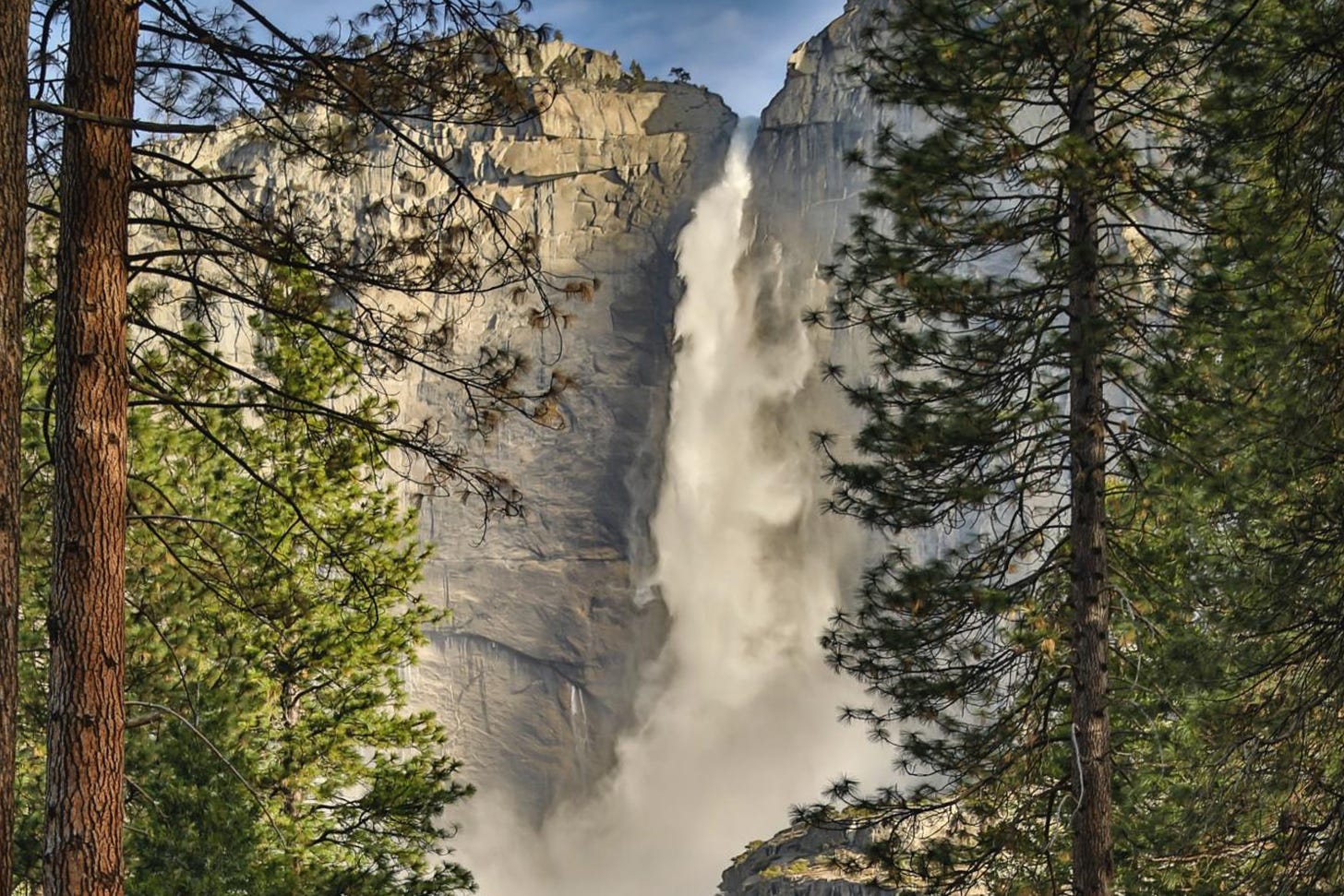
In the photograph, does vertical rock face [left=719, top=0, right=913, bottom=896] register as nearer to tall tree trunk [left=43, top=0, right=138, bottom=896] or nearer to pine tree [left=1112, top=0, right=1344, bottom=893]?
pine tree [left=1112, top=0, right=1344, bottom=893]

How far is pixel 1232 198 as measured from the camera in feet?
23.8

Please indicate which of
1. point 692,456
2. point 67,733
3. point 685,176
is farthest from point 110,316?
point 685,176

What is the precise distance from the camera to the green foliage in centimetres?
836

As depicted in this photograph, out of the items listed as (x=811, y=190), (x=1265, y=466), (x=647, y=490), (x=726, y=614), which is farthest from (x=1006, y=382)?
(x=647, y=490)

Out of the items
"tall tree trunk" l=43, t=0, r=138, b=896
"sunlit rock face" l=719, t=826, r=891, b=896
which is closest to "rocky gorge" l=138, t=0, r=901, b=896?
"sunlit rock face" l=719, t=826, r=891, b=896

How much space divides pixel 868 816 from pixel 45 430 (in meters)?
6.19

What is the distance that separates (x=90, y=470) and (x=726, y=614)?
39.8 m

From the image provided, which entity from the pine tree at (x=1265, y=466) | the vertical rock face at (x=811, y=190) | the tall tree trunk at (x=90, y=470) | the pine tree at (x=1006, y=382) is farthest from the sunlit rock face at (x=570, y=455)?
the tall tree trunk at (x=90, y=470)

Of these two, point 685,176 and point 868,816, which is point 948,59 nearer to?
point 868,816

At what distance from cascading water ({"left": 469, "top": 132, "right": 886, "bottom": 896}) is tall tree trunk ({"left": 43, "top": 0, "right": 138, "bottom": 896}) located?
37.3m

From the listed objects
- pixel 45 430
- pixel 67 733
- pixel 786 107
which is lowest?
pixel 67 733

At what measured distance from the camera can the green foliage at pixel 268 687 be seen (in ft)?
27.4

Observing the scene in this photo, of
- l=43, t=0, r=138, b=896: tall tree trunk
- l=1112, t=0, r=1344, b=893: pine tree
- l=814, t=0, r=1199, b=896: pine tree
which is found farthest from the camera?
l=814, t=0, r=1199, b=896: pine tree

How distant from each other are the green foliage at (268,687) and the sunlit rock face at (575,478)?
32114 mm
